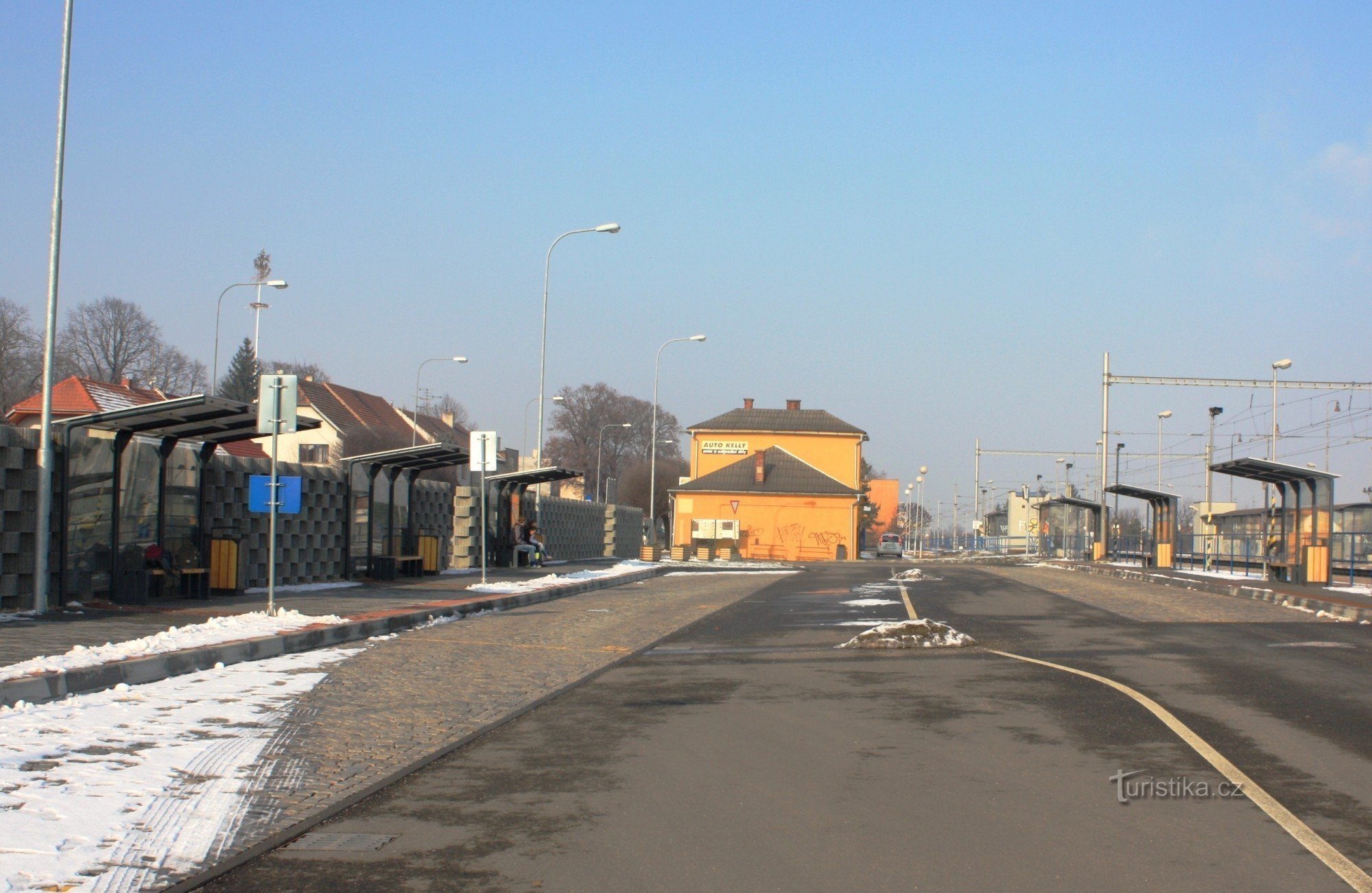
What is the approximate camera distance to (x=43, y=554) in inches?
596

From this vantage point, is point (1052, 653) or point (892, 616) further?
point (892, 616)

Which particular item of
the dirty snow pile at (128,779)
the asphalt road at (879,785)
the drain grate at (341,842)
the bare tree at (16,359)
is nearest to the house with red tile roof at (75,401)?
the bare tree at (16,359)

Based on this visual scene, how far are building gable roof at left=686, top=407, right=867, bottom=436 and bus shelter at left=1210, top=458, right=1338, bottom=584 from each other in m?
48.0

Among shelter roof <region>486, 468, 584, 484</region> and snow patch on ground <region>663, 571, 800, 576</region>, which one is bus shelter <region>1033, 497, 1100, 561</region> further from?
shelter roof <region>486, 468, 584, 484</region>

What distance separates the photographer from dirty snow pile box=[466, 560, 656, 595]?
77.3 ft

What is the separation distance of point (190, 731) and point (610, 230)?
26.6 m

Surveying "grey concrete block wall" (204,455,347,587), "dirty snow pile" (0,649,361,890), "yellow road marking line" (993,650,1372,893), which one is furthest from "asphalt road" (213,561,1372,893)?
"grey concrete block wall" (204,455,347,587)

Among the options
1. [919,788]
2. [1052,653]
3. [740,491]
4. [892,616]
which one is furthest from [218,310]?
[919,788]

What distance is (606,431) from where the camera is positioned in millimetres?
102938

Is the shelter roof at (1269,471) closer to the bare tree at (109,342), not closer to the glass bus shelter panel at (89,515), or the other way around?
the glass bus shelter panel at (89,515)

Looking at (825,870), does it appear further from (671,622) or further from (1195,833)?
(671,622)

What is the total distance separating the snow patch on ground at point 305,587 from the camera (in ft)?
69.3

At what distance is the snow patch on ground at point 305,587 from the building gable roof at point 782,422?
56900 mm

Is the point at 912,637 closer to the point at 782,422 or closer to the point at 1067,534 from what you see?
the point at 1067,534
